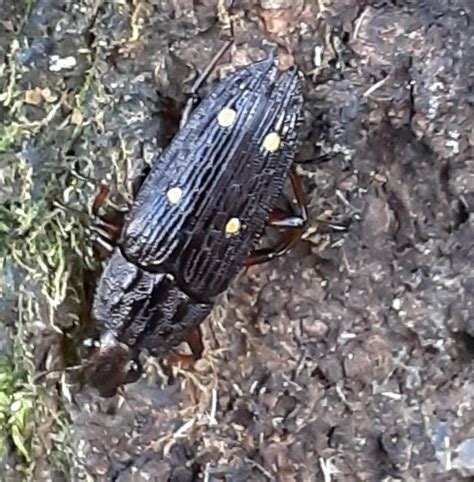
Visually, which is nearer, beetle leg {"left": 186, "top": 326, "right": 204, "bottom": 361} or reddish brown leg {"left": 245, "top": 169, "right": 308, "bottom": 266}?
reddish brown leg {"left": 245, "top": 169, "right": 308, "bottom": 266}

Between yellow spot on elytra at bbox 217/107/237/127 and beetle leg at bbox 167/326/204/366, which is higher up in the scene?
yellow spot on elytra at bbox 217/107/237/127

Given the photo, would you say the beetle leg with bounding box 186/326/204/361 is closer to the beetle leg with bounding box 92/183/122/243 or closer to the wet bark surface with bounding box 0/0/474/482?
the wet bark surface with bounding box 0/0/474/482

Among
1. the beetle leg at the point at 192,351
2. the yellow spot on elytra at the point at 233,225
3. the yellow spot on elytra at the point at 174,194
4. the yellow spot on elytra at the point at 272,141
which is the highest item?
the yellow spot on elytra at the point at 272,141

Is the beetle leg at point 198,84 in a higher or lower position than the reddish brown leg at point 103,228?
higher

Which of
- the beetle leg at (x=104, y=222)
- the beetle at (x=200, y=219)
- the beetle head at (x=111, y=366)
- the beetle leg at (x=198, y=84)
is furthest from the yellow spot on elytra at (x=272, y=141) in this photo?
the beetle head at (x=111, y=366)

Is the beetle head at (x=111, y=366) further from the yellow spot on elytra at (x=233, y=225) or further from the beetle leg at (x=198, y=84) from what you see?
the beetle leg at (x=198, y=84)

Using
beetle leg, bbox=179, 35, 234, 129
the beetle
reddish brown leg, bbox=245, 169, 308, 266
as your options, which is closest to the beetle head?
the beetle

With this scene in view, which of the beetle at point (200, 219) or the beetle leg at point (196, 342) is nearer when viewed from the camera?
the beetle at point (200, 219)
